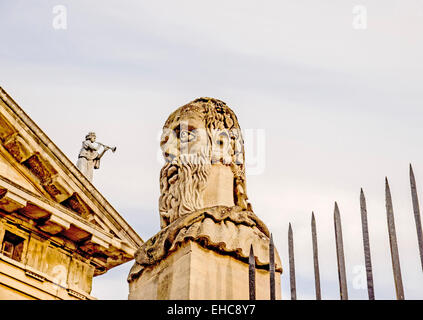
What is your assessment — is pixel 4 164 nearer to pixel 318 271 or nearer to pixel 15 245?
pixel 15 245

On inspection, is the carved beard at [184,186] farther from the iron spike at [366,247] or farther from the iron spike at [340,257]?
the iron spike at [366,247]

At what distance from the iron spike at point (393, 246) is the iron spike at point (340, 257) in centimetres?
25

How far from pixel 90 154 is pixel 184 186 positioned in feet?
53.4

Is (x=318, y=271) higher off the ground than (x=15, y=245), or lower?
lower

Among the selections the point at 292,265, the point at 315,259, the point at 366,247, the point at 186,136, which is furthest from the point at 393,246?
the point at 186,136

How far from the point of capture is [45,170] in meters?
19.1

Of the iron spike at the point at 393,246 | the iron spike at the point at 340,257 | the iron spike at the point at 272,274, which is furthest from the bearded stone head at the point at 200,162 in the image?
the iron spike at the point at 393,246

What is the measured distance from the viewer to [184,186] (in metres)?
5.25

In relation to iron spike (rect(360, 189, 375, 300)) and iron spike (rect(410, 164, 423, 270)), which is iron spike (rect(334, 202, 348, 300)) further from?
iron spike (rect(410, 164, 423, 270))

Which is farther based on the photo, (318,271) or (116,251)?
(116,251)
